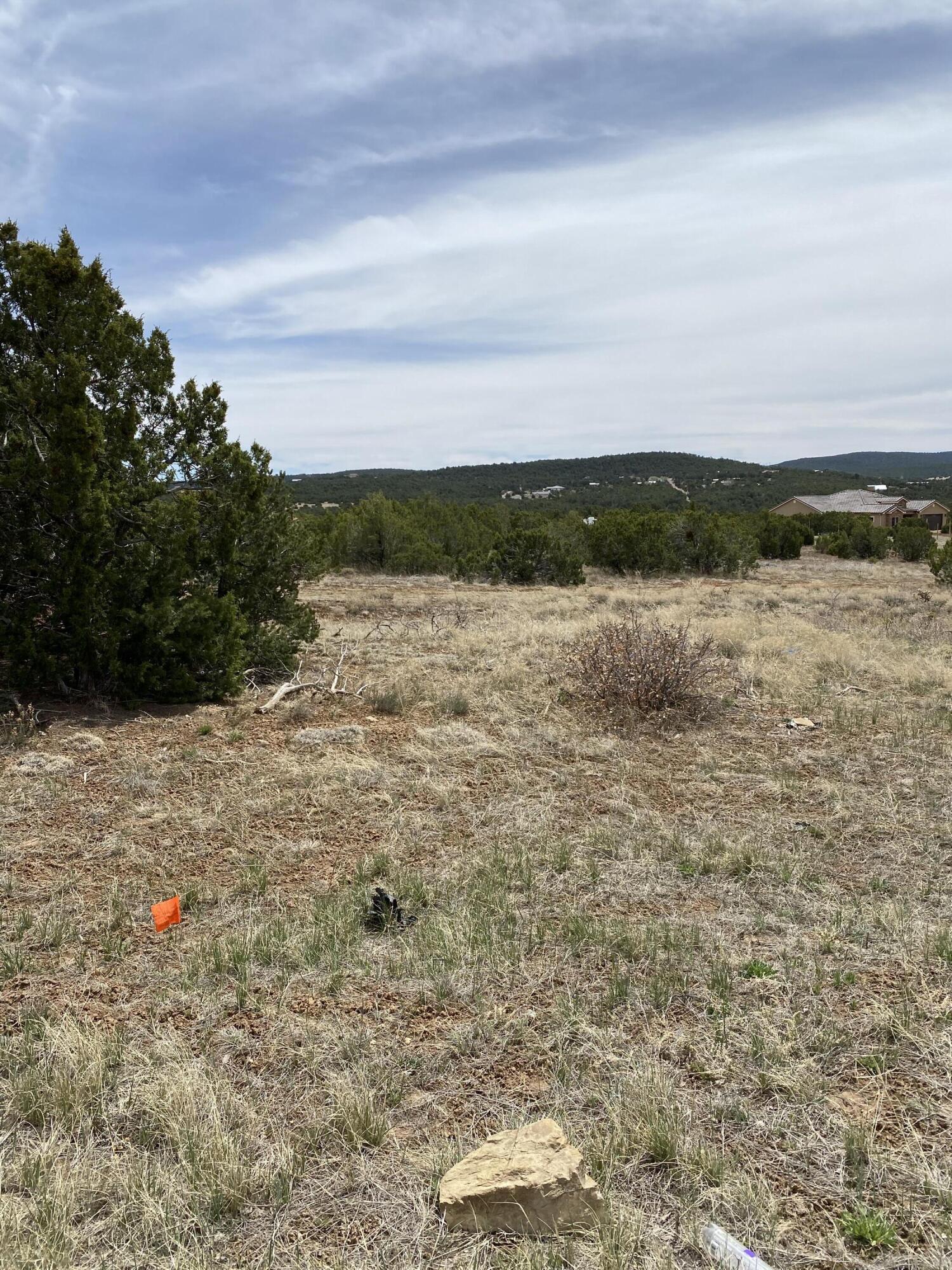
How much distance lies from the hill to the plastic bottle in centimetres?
6699

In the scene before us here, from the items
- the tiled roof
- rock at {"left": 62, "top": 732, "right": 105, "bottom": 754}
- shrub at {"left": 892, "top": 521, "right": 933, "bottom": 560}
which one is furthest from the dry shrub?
the tiled roof

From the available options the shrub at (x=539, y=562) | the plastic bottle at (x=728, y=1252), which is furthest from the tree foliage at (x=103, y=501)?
the shrub at (x=539, y=562)

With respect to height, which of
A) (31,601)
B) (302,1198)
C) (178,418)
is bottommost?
(302,1198)

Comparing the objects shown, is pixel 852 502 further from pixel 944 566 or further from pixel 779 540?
pixel 944 566

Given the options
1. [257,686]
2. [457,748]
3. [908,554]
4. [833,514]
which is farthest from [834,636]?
[833,514]

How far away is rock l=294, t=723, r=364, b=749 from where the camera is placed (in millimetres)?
7699

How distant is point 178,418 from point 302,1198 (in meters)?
8.57

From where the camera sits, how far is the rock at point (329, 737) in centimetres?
770

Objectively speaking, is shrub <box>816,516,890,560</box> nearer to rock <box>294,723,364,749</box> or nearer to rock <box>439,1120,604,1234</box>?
rock <box>294,723,364,749</box>

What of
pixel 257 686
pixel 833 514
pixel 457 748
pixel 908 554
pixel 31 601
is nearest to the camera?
pixel 457 748

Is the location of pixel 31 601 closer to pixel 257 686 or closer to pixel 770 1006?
pixel 257 686

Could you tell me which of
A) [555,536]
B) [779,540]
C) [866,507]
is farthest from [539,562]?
[866,507]

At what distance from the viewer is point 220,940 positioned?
409cm

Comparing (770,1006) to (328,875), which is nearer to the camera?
(770,1006)
